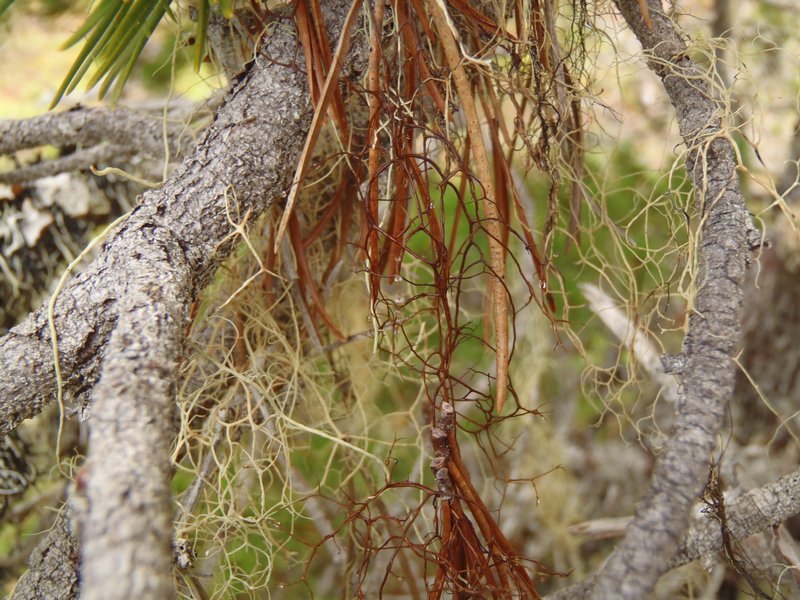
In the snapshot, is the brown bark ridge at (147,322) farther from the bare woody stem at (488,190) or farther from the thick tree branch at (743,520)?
the thick tree branch at (743,520)

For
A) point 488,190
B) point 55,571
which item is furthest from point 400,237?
point 55,571

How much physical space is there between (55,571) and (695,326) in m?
0.63

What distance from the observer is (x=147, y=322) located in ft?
1.64

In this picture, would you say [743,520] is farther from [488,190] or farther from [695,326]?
[488,190]

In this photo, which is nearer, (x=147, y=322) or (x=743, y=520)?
(x=147, y=322)

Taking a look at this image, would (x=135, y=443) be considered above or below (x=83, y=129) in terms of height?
below

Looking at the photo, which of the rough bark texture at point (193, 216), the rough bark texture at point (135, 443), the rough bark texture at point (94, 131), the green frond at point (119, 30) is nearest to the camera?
the rough bark texture at point (135, 443)

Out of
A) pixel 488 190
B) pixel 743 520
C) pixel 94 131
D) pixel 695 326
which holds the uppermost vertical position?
pixel 94 131

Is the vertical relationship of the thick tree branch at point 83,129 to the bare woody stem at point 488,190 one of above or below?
above

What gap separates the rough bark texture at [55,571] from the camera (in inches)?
26.9

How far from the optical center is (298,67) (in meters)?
0.66

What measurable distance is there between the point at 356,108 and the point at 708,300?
1.33 feet

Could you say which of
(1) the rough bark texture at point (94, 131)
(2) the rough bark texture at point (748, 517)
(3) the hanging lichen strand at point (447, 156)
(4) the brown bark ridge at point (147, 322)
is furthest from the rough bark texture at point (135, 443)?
(2) the rough bark texture at point (748, 517)

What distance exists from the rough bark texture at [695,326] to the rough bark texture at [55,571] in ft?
1.60
